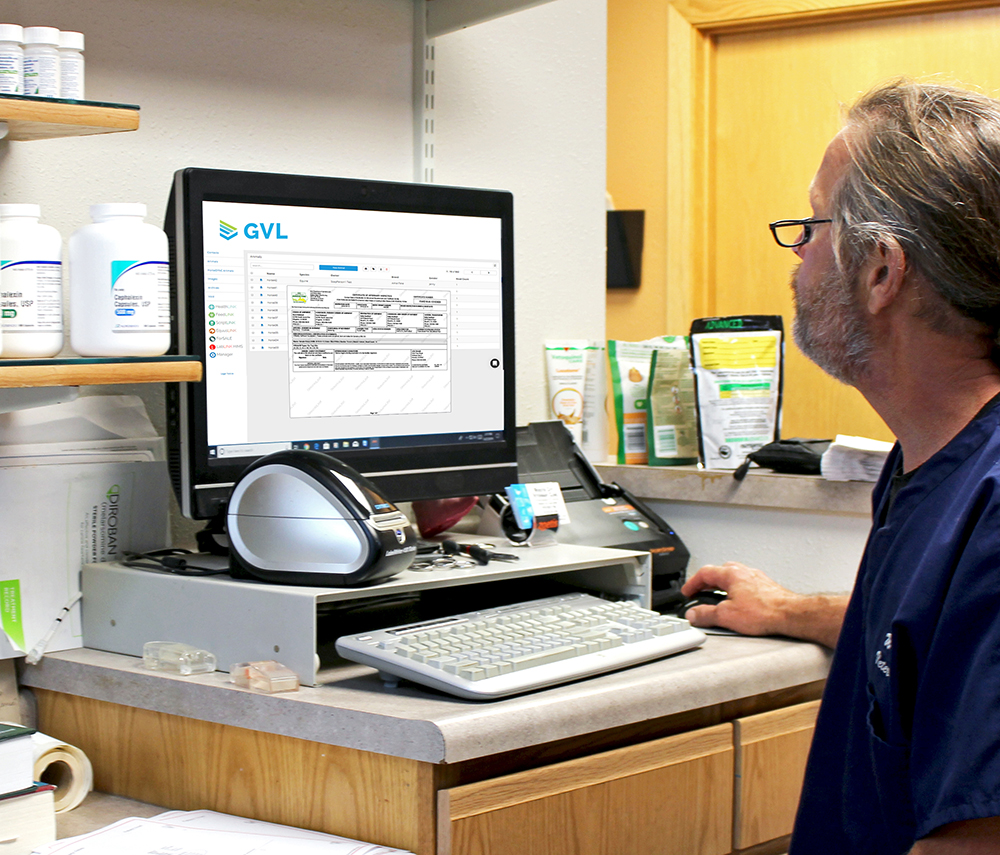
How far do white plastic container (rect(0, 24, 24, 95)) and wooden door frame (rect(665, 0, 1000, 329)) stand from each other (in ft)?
6.71

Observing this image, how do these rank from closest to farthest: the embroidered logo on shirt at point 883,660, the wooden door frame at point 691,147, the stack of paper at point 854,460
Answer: the embroidered logo on shirt at point 883,660, the stack of paper at point 854,460, the wooden door frame at point 691,147

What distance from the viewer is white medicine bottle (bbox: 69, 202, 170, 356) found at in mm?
1081

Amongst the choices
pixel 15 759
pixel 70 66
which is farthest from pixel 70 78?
pixel 15 759

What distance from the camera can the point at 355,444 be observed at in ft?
4.19

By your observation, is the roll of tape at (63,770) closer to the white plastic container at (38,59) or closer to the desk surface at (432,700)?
the desk surface at (432,700)

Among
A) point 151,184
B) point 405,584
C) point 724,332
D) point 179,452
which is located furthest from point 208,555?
point 724,332

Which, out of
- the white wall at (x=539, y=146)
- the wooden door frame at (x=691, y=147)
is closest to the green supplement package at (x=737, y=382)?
the white wall at (x=539, y=146)

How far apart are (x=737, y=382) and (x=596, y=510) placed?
308mm

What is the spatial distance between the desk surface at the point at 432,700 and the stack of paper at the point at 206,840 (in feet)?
0.26

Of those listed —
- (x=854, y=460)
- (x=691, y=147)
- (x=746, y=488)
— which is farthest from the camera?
(x=691, y=147)

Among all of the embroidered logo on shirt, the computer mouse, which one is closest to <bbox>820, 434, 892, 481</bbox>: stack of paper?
the computer mouse

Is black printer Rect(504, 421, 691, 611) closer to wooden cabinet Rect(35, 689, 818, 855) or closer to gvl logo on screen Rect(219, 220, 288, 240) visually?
wooden cabinet Rect(35, 689, 818, 855)

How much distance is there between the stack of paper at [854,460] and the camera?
148cm

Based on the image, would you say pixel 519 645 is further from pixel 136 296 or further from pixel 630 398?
pixel 630 398
